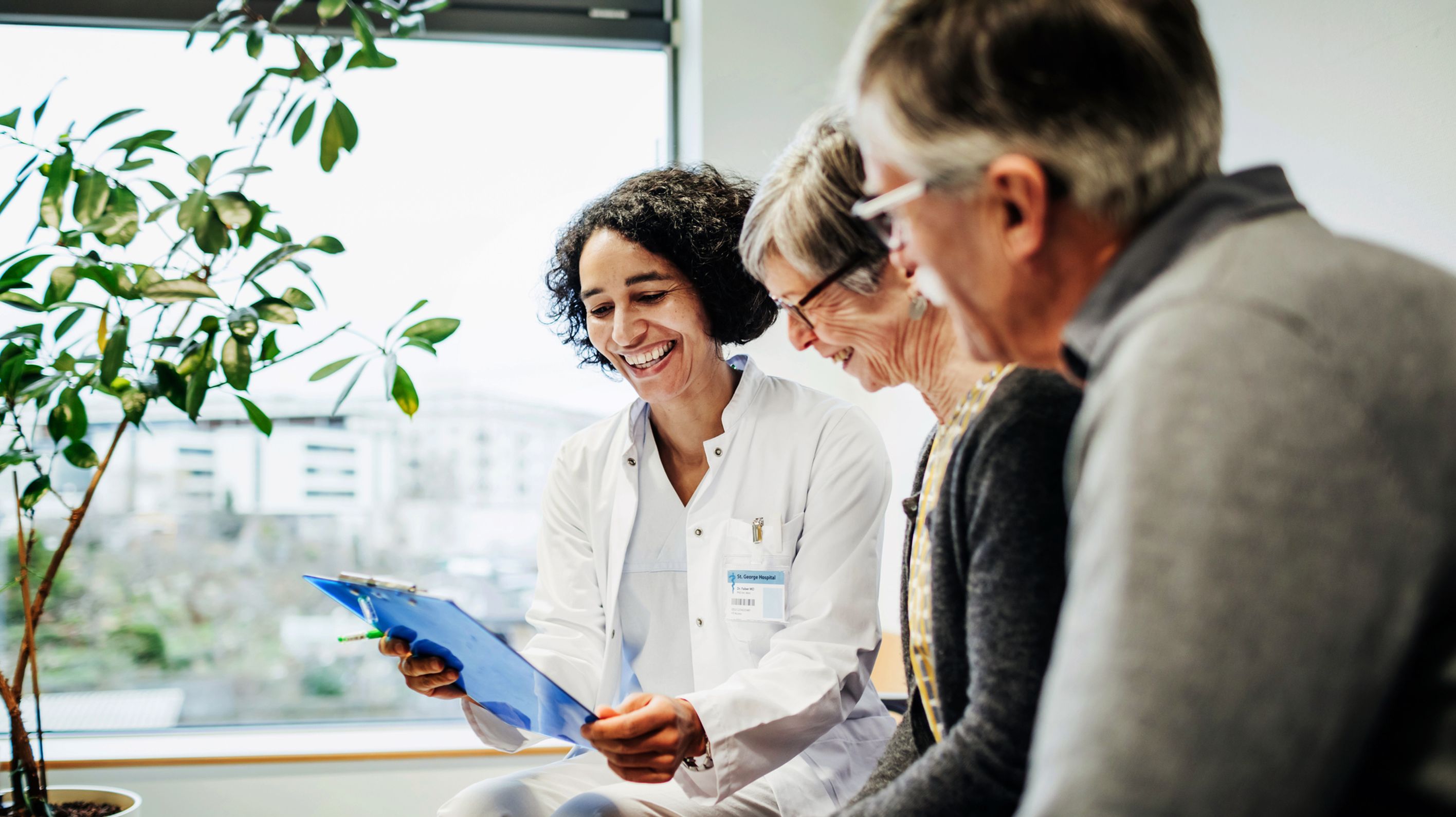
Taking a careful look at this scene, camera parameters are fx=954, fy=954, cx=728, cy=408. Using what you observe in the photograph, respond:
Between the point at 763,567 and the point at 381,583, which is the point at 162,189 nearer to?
the point at 381,583

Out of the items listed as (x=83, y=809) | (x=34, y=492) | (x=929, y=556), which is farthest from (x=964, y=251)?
(x=83, y=809)

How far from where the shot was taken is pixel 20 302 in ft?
5.54

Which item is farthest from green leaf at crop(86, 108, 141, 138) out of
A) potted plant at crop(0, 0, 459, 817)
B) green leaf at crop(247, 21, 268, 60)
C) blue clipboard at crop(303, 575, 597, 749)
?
blue clipboard at crop(303, 575, 597, 749)

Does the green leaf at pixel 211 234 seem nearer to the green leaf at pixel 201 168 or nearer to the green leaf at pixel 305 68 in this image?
the green leaf at pixel 201 168

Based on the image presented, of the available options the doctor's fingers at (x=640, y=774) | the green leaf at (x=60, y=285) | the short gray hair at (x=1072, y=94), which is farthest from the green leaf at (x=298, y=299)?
the short gray hair at (x=1072, y=94)

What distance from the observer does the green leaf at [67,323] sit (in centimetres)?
174

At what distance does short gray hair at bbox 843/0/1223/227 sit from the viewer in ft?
1.94

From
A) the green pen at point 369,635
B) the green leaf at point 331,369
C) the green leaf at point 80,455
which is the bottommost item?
the green pen at point 369,635

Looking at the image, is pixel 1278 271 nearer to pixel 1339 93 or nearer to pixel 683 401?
pixel 1339 93

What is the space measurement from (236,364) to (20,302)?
466mm

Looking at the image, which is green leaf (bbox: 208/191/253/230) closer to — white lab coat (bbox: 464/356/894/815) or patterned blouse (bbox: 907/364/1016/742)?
white lab coat (bbox: 464/356/894/815)

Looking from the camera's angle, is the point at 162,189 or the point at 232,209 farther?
the point at 162,189

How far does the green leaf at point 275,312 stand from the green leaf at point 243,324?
0.03 meters

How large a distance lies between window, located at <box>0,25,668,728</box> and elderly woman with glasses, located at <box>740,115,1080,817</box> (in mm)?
1575
